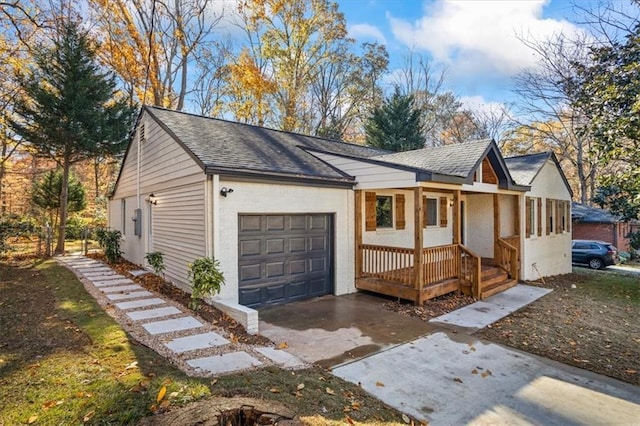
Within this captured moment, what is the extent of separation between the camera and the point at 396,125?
23859 millimetres

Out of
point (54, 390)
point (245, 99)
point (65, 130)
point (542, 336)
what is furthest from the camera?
point (245, 99)

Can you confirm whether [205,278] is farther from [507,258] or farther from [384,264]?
[507,258]

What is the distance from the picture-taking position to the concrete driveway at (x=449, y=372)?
3797 mm

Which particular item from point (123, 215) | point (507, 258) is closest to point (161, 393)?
point (507, 258)

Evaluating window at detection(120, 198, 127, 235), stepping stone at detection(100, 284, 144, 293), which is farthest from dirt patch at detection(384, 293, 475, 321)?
window at detection(120, 198, 127, 235)

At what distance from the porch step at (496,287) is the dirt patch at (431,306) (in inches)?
22.3

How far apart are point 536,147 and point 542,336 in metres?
28.2

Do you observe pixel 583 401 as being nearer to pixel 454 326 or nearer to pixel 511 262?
pixel 454 326

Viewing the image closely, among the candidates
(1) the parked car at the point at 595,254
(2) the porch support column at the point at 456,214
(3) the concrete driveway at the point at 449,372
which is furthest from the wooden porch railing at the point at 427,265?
(1) the parked car at the point at 595,254

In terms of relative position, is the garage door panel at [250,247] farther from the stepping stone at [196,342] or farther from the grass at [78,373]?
the grass at [78,373]

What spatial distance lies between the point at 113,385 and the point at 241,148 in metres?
6.09

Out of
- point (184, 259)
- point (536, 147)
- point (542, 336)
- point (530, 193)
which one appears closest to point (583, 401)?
point (542, 336)

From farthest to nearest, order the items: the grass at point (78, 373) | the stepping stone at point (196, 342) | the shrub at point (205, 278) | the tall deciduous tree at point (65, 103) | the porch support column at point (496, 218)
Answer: the tall deciduous tree at point (65, 103)
the porch support column at point (496, 218)
the shrub at point (205, 278)
the stepping stone at point (196, 342)
the grass at point (78, 373)

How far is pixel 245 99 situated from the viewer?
73.4 ft
